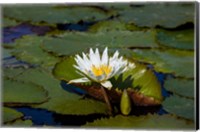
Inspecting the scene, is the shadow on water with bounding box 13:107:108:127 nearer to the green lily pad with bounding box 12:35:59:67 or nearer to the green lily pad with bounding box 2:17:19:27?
the green lily pad with bounding box 12:35:59:67

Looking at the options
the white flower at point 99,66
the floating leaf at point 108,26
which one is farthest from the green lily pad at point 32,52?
the floating leaf at point 108,26

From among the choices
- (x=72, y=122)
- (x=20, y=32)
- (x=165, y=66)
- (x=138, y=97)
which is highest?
(x=20, y=32)

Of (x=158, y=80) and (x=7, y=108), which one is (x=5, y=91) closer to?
(x=7, y=108)

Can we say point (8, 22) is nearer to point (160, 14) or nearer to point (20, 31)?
point (20, 31)

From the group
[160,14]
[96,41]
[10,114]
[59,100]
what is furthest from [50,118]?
[160,14]

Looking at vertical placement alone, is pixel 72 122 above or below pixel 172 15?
below

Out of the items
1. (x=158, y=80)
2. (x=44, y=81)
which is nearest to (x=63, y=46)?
(x=44, y=81)

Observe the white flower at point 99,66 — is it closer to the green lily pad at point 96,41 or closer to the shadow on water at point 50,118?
the green lily pad at point 96,41
